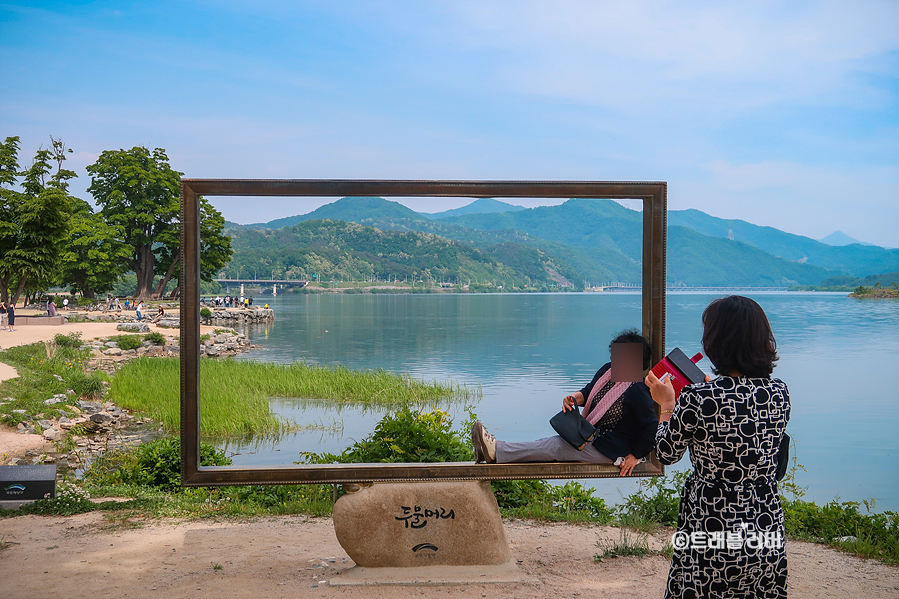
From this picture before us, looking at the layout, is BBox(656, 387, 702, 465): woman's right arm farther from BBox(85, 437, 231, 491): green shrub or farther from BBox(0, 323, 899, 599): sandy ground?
BBox(85, 437, 231, 491): green shrub

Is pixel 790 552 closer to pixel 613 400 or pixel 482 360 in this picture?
pixel 613 400

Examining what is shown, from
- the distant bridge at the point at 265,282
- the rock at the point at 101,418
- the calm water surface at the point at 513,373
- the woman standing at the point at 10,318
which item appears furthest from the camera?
the woman standing at the point at 10,318

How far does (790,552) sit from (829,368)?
1892 cm

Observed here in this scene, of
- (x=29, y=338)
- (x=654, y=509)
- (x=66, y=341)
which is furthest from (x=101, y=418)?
(x=29, y=338)

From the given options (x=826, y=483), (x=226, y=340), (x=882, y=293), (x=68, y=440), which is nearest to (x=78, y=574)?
(x=68, y=440)

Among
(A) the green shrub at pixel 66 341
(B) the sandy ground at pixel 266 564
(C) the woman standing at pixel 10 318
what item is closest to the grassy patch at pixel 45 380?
(A) the green shrub at pixel 66 341

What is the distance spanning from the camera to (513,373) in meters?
12.1

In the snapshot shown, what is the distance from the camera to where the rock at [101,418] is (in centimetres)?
1112

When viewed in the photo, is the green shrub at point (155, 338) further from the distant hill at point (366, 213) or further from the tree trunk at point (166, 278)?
the distant hill at point (366, 213)

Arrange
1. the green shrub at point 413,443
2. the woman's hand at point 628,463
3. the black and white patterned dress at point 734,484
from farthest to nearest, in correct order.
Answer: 1. the green shrub at point 413,443
2. the woman's hand at point 628,463
3. the black and white patterned dress at point 734,484

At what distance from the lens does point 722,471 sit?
2.22 metres

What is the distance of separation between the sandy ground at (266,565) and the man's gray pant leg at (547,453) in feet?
2.28
